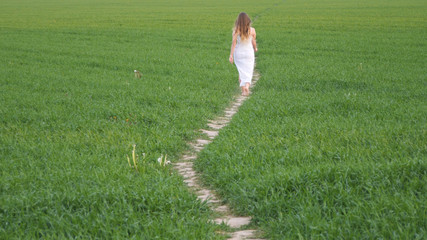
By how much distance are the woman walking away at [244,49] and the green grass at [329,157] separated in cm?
39

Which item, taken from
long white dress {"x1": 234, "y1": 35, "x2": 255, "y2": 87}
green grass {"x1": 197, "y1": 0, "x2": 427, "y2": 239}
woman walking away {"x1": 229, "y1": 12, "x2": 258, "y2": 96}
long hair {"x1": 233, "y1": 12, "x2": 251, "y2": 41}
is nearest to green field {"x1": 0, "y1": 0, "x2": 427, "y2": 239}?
green grass {"x1": 197, "y1": 0, "x2": 427, "y2": 239}

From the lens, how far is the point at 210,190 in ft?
15.8

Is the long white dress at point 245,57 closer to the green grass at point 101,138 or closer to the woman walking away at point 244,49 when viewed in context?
the woman walking away at point 244,49

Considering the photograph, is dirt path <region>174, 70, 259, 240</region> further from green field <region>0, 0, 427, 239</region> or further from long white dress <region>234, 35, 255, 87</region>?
long white dress <region>234, 35, 255, 87</region>

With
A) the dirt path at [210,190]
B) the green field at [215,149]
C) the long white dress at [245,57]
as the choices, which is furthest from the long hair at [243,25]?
the dirt path at [210,190]

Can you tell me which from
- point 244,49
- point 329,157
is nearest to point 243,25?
point 244,49

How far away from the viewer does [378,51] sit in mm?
16047

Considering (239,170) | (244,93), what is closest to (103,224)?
(239,170)

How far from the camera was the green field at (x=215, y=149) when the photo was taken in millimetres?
3789

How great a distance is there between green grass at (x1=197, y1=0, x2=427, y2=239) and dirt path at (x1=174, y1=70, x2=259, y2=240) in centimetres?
12

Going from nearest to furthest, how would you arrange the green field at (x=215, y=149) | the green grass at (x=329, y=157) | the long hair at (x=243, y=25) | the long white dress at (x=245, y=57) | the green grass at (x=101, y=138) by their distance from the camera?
the green grass at (x=329, y=157) → the green field at (x=215, y=149) → the green grass at (x=101, y=138) → the long hair at (x=243, y=25) → the long white dress at (x=245, y=57)

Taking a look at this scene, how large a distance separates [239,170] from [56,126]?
3.59 meters

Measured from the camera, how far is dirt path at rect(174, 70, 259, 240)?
3902 millimetres

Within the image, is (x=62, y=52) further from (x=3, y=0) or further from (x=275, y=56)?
(x=3, y=0)
